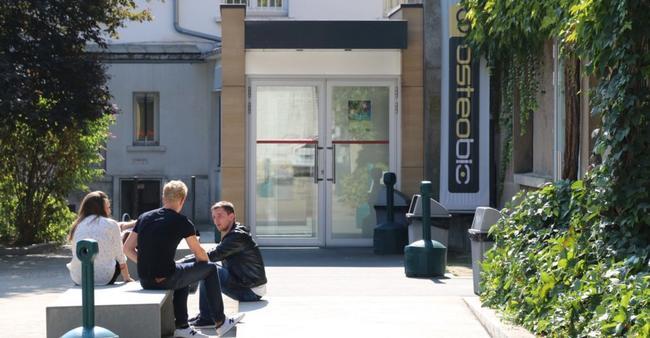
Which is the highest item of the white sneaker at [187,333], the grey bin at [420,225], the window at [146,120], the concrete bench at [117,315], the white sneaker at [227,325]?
the window at [146,120]

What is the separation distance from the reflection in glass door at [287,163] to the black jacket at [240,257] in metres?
7.17

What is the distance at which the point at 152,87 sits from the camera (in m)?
31.0

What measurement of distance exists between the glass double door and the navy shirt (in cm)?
899

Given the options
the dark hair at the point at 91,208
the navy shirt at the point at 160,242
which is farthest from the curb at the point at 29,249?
the navy shirt at the point at 160,242

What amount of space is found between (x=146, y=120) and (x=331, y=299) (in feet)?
63.5

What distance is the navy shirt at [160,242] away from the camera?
10.5m

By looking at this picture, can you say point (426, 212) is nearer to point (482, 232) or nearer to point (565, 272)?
point (482, 232)

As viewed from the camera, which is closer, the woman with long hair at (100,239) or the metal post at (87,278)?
the metal post at (87,278)

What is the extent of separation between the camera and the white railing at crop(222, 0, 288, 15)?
3244cm

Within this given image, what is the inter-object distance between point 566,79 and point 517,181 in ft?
14.5

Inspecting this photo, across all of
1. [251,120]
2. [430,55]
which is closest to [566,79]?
[430,55]

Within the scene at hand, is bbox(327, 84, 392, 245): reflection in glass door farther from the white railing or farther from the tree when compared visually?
A: the white railing

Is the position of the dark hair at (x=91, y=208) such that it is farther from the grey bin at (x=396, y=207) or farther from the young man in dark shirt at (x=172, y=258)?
the grey bin at (x=396, y=207)

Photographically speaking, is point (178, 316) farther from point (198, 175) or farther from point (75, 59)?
point (198, 175)
